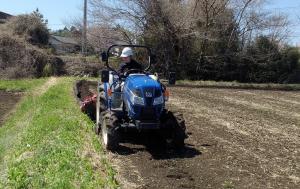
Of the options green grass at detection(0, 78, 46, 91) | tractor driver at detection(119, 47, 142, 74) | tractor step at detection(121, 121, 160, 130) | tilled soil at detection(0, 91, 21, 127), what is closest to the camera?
tractor step at detection(121, 121, 160, 130)

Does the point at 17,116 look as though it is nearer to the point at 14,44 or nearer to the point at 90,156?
the point at 90,156

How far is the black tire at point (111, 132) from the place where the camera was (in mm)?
9008

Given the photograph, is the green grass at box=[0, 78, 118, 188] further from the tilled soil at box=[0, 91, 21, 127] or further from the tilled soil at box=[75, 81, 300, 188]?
the tilled soil at box=[0, 91, 21, 127]

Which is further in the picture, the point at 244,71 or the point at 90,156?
the point at 244,71

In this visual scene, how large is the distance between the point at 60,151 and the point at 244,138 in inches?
171

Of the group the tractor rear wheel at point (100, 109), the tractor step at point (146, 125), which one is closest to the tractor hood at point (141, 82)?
the tractor step at point (146, 125)

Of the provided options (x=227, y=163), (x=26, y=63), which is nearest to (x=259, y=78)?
(x=26, y=63)

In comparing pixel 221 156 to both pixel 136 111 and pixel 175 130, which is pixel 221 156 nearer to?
pixel 175 130

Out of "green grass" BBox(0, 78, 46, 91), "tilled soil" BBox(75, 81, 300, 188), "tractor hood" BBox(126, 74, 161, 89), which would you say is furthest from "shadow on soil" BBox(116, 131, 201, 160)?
"green grass" BBox(0, 78, 46, 91)

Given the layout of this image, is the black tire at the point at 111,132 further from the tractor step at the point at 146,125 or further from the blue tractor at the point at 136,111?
the tractor step at the point at 146,125

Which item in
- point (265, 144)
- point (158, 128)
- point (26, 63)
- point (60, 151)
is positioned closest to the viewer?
point (60, 151)

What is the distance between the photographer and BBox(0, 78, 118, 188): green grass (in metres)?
6.51

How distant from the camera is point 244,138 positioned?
1073 cm

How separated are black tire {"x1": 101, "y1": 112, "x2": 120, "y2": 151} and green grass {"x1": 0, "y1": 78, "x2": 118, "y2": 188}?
0.18 meters
